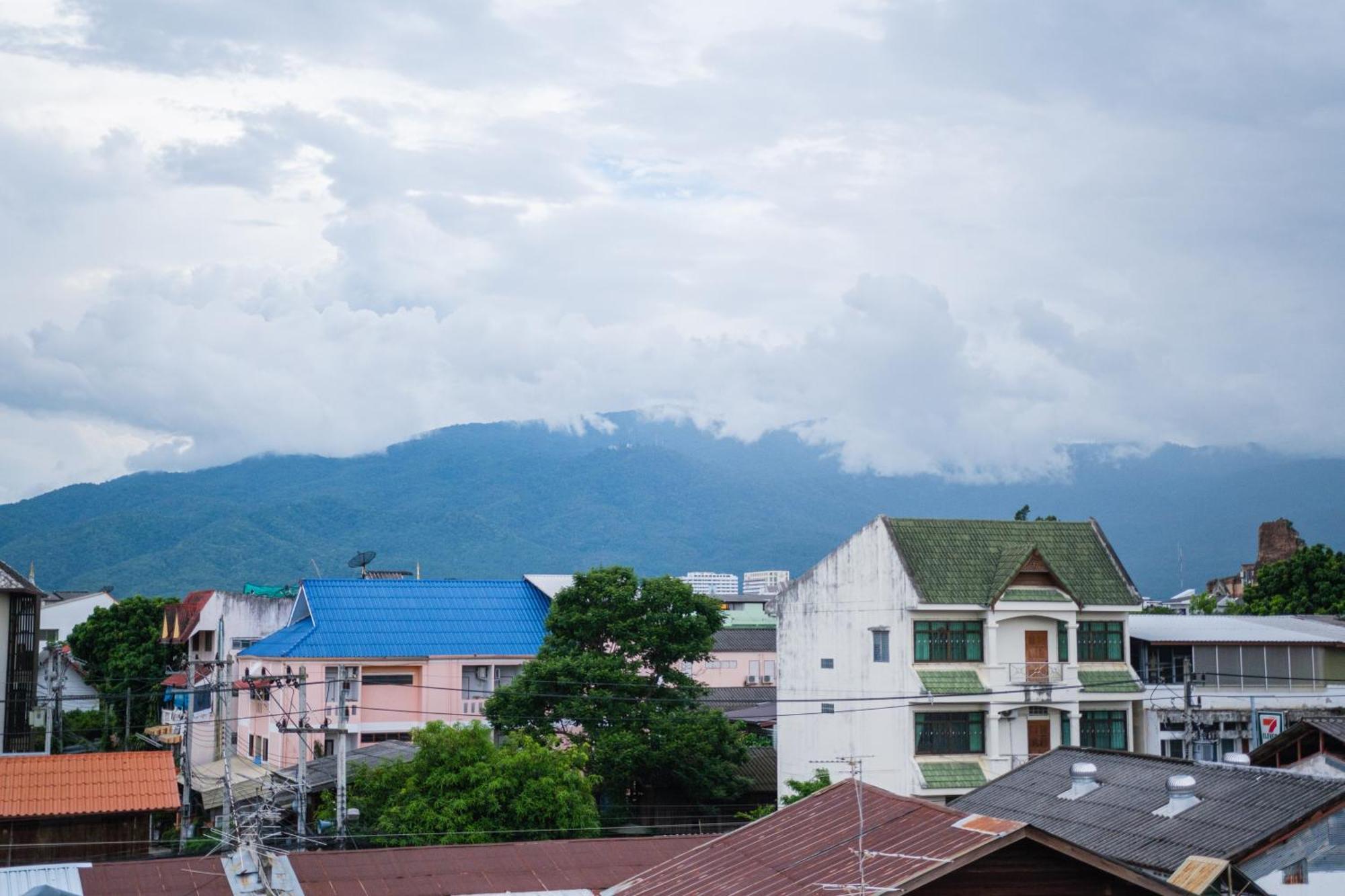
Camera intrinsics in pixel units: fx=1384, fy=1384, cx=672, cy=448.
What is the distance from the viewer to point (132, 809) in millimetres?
31672

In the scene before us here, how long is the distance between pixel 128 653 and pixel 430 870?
55.6 metres

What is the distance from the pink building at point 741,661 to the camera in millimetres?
72188

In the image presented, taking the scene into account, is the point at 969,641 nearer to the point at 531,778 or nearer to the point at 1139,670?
the point at 1139,670

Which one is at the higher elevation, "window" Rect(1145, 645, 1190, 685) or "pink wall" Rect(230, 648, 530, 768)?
"window" Rect(1145, 645, 1190, 685)

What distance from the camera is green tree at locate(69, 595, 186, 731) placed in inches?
2817

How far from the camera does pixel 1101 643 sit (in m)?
45.1

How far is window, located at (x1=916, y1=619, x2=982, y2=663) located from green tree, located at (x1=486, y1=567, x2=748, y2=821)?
6.92 m

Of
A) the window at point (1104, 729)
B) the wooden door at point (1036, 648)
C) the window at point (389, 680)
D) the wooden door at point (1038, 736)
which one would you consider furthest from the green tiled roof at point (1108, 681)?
the window at point (389, 680)

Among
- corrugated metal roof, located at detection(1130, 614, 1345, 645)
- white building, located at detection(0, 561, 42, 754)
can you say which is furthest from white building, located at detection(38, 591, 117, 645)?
corrugated metal roof, located at detection(1130, 614, 1345, 645)

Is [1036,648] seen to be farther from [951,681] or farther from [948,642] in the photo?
[951,681]

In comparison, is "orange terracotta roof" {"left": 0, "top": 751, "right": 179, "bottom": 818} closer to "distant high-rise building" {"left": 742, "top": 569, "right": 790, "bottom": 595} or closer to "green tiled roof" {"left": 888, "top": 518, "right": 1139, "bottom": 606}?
"green tiled roof" {"left": 888, "top": 518, "right": 1139, "bottom": 606}

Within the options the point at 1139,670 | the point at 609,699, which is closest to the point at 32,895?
the point at 609,699

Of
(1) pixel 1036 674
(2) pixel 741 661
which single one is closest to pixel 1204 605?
(2) pixel 741 661

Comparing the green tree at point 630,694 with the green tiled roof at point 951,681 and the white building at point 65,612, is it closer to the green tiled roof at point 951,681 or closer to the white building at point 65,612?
the green tiled roof at point 951,681
